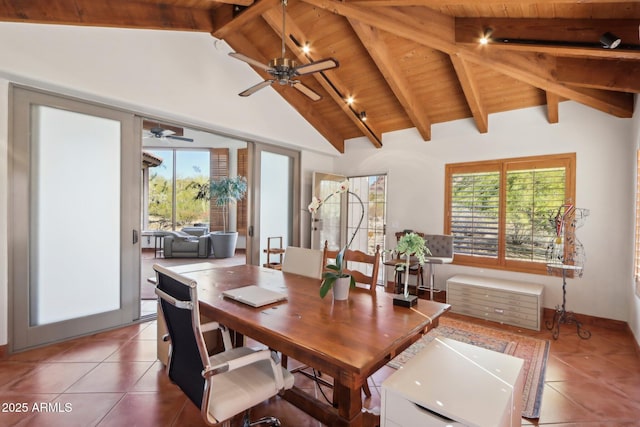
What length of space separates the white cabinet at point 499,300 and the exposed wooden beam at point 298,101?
3.33 meters

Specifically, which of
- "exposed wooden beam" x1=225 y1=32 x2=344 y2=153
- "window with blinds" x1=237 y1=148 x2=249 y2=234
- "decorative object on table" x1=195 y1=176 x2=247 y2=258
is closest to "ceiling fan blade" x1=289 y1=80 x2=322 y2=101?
"exposed wooden beam" x1=225 y1=32 x2=344 y2=153

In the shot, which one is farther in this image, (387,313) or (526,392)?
(526,392)

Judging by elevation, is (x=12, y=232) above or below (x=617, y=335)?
above

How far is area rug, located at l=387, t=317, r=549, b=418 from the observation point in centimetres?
237

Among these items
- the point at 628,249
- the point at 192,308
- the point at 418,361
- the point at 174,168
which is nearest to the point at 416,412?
the point at 418,361

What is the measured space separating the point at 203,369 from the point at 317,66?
2222mm

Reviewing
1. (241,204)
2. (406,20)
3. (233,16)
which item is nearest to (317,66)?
(406,20)

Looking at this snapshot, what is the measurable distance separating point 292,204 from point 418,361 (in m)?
4.20

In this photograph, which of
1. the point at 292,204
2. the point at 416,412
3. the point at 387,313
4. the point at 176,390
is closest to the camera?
the point at 416,412

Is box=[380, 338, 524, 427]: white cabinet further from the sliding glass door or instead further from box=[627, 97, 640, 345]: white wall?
the sliding glass door

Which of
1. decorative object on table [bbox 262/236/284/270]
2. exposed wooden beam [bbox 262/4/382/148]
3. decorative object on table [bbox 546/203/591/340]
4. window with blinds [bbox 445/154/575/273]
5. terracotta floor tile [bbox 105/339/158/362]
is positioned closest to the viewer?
terracotta floor tile [bbox 105/339/158/362]

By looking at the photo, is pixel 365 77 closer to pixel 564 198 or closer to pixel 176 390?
pixel 564 198

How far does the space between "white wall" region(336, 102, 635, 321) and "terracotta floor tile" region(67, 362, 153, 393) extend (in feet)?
13.9

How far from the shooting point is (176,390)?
2357mm
